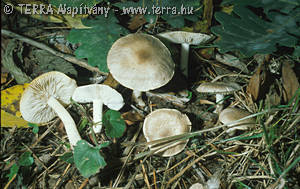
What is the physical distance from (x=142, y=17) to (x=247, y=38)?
136cm

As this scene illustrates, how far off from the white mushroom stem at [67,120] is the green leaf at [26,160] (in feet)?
1.87

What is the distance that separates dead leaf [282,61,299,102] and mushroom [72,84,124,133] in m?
2.06

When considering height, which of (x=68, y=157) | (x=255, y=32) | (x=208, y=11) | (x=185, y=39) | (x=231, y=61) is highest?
(x=208, y=11)

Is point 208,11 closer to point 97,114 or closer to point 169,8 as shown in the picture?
point 169,8

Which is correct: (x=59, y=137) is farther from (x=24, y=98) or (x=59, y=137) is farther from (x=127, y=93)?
(x=127, y=93)

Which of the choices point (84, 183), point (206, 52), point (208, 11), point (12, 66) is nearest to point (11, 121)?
point (12, 66)

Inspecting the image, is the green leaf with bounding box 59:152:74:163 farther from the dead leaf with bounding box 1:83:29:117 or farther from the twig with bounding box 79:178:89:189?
→ the dead leaf with bounding box 1:83:29:117

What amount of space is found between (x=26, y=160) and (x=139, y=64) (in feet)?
→ 6.06

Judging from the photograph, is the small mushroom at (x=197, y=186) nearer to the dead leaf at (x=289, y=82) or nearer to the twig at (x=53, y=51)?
the dead leaf at (x=289, y=82)

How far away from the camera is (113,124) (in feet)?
7.30

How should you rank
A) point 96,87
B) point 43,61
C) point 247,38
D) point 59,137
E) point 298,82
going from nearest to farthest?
point 247,38, point 96,87, point 298,82, point 59,137, point 43,61

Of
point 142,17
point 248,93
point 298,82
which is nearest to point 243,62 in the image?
point 248,93

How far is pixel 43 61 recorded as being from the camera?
9.27 ft

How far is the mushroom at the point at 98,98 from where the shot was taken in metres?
2.27
